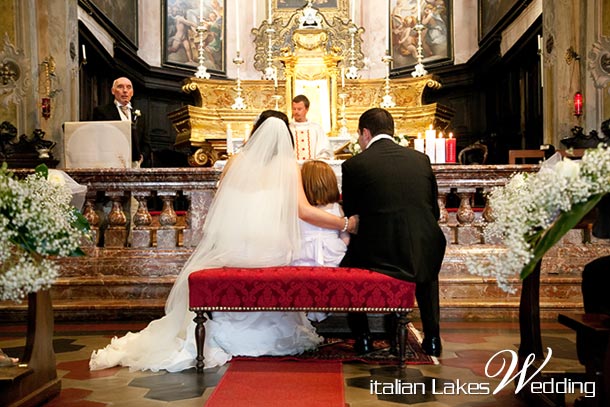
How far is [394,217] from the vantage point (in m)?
4.71

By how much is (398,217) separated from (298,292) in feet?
2.64

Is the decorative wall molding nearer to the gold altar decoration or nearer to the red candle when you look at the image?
the gold altar decoration

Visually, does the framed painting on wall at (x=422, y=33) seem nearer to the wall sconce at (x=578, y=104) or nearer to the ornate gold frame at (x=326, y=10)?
the ornate gold frame at (x=326, y=10)

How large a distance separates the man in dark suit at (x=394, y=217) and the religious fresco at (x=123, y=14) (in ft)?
28.6

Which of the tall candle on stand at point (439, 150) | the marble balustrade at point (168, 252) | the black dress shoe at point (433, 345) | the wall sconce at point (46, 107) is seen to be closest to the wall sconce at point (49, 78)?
the wall sconce at point (46, 107)

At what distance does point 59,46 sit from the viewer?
10.6 meters

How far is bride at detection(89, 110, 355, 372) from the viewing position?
4.79 meters

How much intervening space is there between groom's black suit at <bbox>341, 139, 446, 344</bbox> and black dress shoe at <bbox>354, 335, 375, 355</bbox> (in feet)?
1.26

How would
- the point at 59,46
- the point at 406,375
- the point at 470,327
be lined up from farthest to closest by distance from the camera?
the point at 59,46, the point at 470,327, the point at 406,375

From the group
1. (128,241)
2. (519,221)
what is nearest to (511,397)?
(519,221)

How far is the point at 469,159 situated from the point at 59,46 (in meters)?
6.58

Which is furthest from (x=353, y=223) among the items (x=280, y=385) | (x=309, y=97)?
(x=309, y=97)

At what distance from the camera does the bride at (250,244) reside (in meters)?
4.79

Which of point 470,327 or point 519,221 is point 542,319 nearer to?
A: point 470,327
